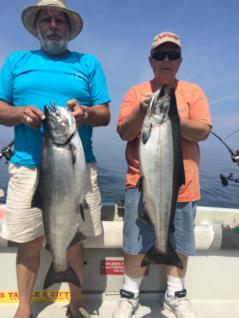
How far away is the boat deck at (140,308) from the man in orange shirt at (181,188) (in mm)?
278

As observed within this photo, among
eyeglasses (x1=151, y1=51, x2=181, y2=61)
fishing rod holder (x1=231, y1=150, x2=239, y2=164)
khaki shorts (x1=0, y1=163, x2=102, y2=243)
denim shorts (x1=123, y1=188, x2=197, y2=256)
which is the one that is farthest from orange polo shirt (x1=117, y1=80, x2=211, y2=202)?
fishing rod holder (x1=231, y1=150, x2=239, y2=164)

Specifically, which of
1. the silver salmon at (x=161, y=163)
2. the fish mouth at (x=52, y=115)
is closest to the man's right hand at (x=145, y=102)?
the silver salmon at (x=161, y=163)

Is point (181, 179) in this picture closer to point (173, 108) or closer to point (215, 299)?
point (173, 108)

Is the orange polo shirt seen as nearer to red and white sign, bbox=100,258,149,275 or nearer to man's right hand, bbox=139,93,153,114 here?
man's right hand, bbox=139,93,153,114

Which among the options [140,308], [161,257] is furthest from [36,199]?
[140,308]

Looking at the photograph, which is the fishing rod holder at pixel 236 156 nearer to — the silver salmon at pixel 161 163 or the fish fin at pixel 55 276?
the silver salmon at pixel 161 163

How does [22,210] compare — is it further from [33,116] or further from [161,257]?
[161,257]

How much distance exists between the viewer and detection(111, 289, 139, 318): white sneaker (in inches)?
156

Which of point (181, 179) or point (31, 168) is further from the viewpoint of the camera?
point (31, 168)

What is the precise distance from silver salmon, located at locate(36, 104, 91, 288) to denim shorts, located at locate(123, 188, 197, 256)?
84cm

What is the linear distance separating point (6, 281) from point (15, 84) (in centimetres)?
238

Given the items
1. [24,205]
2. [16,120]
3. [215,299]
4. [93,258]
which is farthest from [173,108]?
[215,299]

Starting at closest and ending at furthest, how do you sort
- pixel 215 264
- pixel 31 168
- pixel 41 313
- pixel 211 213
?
pixel 31 168 → pixel 41 313 → pixel 215 264 → pixel 211 213

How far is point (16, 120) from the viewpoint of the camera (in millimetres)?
3410
